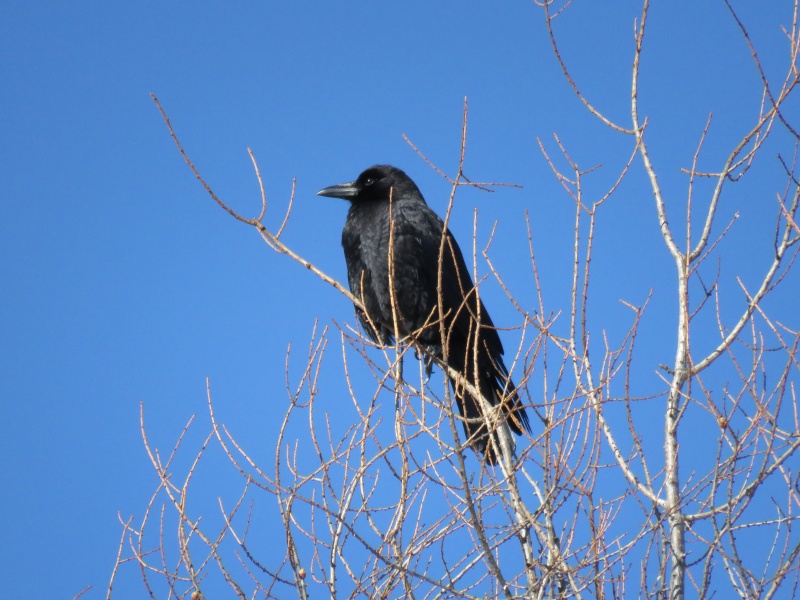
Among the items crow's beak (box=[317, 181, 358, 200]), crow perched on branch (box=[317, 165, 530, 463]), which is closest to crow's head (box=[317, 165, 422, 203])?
crow's beak (box=[317, 181, 358, 200])

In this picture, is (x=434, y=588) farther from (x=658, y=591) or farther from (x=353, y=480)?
(x=658, y=591)

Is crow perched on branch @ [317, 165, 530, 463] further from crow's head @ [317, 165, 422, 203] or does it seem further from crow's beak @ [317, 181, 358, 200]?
crow's beak @ [317, 181, 358, 200]

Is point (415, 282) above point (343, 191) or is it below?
below

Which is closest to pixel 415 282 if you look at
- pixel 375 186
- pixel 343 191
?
pixel 375 186

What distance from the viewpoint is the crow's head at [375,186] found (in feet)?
22.0

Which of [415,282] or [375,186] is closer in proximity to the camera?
[415,282]

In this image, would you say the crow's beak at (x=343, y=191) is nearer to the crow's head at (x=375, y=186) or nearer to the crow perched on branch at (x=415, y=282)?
the crow's head at (x=375, y=186)

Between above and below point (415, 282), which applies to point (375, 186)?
above

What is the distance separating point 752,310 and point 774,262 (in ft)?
0.76

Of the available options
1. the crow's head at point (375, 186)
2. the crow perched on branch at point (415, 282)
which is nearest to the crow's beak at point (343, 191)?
the crow's head at point (375, 186)

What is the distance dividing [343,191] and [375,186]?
257 mm

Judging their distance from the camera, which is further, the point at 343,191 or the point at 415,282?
the point at 343,191

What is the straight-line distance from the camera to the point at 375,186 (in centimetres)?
674

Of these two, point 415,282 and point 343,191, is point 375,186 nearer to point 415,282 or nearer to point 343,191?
point 343,191
